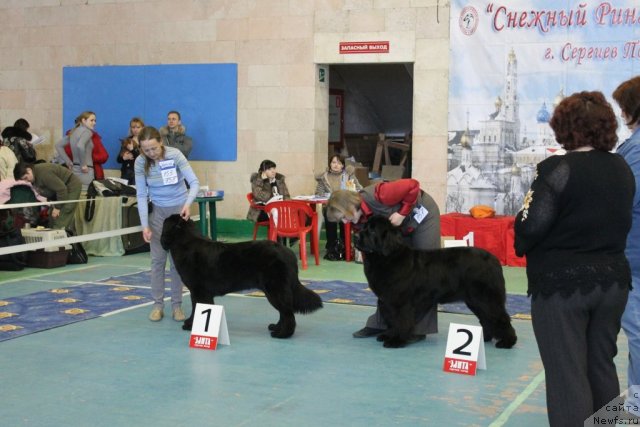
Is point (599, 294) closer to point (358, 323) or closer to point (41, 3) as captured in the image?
point (358, 323)

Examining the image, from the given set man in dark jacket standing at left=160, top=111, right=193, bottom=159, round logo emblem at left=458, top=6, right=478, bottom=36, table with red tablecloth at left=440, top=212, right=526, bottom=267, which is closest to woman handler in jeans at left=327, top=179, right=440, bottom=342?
table with red tablecloth at left=440, top=212, right=526, bottom=267

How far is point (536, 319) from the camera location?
2.99 meters

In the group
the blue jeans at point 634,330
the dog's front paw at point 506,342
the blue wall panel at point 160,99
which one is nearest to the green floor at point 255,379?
the dog's front paw at point 506,342

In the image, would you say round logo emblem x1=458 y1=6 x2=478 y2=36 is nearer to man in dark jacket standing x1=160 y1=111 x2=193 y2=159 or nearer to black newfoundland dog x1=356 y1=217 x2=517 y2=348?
man in dark jacket standing x1=160 y1=111 x2=193 y2=159

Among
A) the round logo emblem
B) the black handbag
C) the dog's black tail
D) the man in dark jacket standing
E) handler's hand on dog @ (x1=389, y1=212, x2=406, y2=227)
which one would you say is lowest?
the black handbag

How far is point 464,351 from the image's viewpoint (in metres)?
4.91

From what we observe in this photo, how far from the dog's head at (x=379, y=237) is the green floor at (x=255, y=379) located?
2.27 feet

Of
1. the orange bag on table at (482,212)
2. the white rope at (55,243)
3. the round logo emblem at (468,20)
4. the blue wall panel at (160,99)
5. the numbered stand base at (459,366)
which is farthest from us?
the blue wall panel at (160,99)

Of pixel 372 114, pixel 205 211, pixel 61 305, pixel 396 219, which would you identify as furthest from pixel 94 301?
pixel 372 114

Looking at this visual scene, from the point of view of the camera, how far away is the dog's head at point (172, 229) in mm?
5922

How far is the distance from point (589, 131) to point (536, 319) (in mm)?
687

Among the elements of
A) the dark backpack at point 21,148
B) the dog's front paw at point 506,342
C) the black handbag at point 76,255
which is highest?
the dark backpack at point 21,148

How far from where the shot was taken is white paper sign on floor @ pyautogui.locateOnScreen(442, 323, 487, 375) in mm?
4867

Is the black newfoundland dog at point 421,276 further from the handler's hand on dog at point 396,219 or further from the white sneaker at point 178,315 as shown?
the white sneaker at point 178,315
